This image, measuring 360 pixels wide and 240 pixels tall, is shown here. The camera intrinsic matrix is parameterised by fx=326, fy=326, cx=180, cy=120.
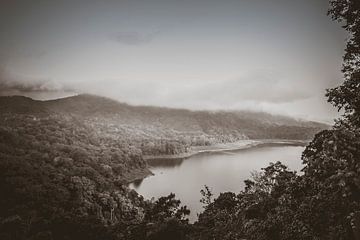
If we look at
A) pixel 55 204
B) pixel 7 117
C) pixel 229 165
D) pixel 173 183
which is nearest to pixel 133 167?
pixel 173 183

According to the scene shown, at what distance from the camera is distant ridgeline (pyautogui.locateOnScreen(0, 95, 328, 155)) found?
56100 millimetres

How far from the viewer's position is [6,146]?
32.0 metres

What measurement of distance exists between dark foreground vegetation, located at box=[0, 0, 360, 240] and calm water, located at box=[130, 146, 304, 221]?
16.9 ft

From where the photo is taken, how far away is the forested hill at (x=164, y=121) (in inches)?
2469

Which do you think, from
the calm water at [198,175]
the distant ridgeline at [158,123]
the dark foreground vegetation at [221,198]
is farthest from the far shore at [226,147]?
the dark foreground vegetation at [221,198]

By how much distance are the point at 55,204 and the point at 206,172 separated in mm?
28795

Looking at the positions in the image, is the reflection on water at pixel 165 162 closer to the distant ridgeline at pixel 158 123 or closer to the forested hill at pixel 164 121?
the distant ridgeline at pixel 158 123

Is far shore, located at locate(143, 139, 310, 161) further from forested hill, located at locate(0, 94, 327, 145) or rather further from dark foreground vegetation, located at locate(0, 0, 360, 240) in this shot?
dark foreground vegetation, located at locate(0, 0, 360, 240)

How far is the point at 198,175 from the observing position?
4688 cm

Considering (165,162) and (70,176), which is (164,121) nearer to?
(165,162)

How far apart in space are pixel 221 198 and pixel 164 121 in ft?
358

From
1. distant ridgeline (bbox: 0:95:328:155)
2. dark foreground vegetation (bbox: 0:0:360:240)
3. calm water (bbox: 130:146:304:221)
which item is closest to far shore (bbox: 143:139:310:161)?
distant ridgeline (bbox: 0:95:328:155)

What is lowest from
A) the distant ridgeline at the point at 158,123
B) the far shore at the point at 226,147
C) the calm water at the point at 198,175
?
the calm water at the point at 198,175

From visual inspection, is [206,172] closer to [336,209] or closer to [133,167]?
[133,167]
